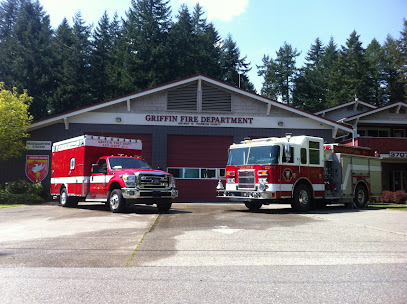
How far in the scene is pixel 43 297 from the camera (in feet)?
13.9

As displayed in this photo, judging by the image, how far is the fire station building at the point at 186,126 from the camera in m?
22.3

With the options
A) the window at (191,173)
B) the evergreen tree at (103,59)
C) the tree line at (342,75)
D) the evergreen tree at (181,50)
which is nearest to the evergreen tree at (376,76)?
the tree line at (342,75)

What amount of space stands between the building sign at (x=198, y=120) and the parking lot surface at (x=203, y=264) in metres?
13.1

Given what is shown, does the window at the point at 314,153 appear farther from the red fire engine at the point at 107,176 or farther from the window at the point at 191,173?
the window at the point at 191,173

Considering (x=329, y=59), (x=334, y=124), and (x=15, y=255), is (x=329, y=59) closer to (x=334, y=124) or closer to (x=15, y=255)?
(x=334, y=124)

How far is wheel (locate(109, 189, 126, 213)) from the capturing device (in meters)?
13.4

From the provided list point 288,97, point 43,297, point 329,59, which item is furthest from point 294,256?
point 329,59

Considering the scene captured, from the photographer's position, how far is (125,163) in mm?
14773

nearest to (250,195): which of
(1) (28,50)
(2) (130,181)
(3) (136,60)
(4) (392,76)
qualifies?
(2) (130,181)

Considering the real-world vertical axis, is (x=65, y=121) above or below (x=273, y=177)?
above

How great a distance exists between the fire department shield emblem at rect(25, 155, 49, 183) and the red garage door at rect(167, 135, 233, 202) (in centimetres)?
698

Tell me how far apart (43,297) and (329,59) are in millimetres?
65416

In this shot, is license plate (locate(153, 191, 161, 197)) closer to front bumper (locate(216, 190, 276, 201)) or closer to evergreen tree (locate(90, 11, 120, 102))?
front bumper (locate(216, 190, 276, 201))

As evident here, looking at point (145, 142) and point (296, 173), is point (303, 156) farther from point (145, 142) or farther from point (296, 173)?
point (145, 142)
